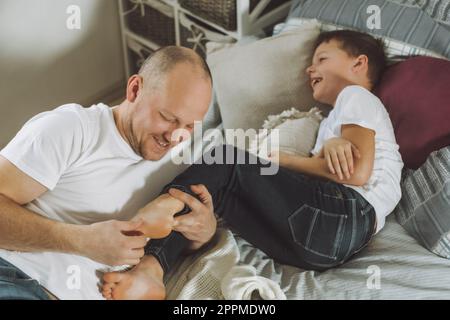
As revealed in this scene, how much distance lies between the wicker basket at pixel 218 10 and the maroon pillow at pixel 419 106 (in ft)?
1.95

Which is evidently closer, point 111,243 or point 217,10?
point 111,243

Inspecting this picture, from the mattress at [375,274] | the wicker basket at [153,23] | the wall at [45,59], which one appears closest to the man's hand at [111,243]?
the mattress at [375,274]

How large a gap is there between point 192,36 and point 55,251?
1072mm

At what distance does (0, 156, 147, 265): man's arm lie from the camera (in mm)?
929

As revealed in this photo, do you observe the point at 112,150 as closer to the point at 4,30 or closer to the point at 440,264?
the point at 440,264

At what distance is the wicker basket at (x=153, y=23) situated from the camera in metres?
1.91

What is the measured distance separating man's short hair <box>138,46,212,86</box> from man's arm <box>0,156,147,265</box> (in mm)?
291

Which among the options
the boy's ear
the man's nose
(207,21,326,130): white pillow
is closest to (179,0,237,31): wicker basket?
(207,21,326,130): white pillow

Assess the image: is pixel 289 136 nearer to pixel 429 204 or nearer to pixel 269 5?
pixel 429 204

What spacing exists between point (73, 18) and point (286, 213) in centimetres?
104

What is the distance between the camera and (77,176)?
1.01 m

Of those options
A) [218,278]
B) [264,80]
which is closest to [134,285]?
[218,278]
